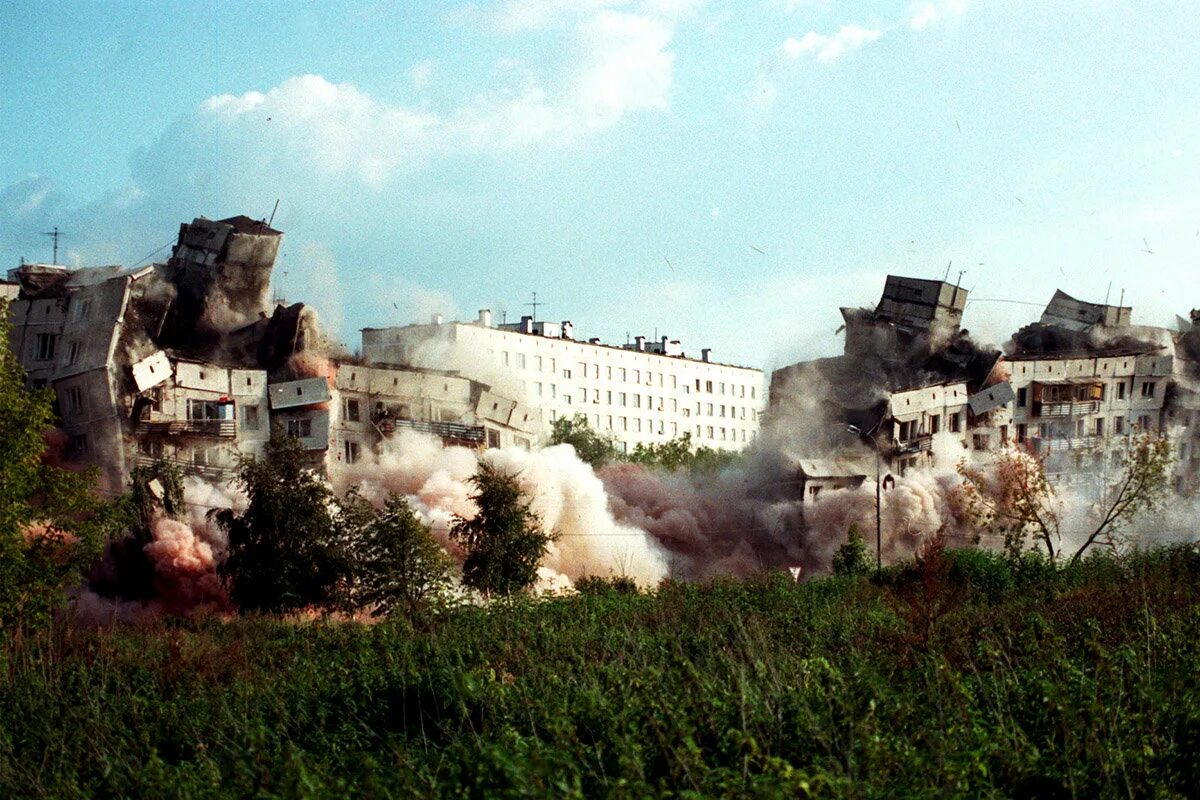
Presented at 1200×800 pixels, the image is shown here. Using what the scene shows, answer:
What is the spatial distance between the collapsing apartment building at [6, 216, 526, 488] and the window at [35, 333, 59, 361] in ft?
0.17

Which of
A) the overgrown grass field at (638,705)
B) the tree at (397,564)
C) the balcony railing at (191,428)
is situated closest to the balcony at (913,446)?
the tree at (397,564)

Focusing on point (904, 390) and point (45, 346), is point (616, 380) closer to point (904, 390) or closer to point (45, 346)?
point (904, 390)

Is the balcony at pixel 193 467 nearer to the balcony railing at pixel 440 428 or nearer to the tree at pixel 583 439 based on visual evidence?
the balcony railing at pixel 440 428

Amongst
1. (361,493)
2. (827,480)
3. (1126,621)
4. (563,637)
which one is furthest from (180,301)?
(1126,621)

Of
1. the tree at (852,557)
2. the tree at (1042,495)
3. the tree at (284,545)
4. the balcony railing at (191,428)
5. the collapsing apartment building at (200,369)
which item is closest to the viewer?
the tree at (284,545)

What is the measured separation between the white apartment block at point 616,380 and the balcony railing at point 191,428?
1746cm

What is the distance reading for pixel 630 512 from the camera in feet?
210

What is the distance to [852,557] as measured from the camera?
2191 inches

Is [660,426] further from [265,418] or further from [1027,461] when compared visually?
[265,418]

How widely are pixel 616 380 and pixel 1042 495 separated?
137 ft

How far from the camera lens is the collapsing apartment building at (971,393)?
2598 inches

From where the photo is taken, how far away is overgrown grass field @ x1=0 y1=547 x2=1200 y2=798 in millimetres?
13789

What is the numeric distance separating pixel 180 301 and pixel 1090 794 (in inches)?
1900

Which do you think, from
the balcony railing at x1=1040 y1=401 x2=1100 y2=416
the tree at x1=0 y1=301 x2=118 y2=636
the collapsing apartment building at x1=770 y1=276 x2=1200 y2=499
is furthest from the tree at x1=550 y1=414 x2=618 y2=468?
the tree at x1=0 y1=301 x2=118 y2=636
